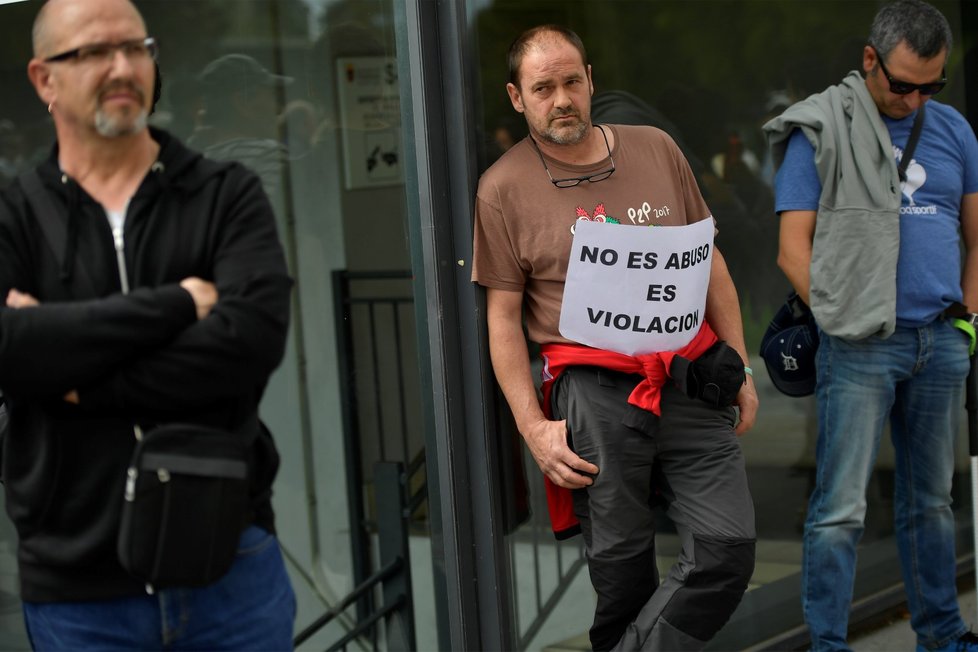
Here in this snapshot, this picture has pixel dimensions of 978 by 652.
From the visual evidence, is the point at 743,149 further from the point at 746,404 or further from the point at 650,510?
the point at 650,510

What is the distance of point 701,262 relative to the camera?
11.9ft

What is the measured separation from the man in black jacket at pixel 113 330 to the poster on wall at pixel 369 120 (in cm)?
156

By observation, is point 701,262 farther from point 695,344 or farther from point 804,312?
point 804,312

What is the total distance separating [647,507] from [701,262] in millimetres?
648

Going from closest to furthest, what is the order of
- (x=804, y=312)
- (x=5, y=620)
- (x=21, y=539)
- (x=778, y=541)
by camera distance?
(x=21, y=539), (x=804, y=312), (x=5, y=620), (x=778, y=541)

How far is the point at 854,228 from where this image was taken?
3.89 meters

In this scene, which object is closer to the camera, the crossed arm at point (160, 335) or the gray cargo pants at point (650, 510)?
the crossed arm at point (160, 335)

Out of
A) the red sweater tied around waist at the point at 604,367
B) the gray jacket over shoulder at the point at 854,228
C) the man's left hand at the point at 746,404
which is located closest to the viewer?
the red sweater tied around waist at the point at 604,367

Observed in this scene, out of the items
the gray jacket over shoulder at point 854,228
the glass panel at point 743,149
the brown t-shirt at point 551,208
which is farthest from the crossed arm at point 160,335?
the gray jacket over shoulder at point 854,228

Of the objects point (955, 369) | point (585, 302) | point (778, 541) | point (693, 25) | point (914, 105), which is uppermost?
point (693, 25)

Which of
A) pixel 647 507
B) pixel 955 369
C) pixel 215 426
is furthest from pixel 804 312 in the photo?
pixel 215 426

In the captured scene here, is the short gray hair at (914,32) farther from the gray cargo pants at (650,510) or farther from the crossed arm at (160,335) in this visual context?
the crossed arm at (160,335)

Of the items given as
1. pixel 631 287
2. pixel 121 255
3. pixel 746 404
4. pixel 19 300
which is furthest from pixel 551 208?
pixel 19 300

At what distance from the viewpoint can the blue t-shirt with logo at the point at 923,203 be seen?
13.0ft
